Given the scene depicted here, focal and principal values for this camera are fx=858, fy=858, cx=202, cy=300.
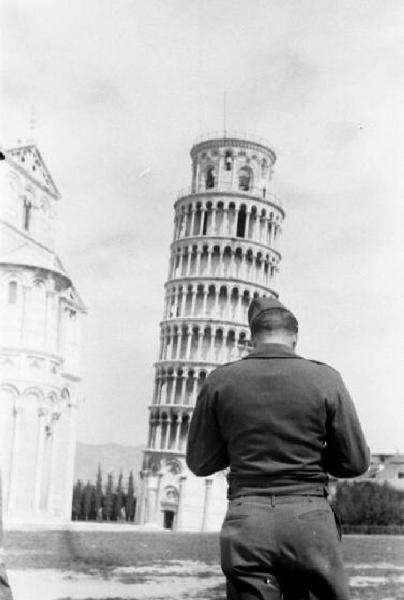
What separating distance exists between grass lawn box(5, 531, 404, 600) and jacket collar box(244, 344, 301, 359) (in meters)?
8.56

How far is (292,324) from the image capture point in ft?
10.7

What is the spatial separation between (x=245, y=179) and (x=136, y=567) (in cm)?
3110

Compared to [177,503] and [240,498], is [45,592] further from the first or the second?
[177,503]

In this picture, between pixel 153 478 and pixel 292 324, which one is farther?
pixel 153 478

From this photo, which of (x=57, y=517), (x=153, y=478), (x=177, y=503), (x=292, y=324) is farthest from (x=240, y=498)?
(x=153, y=478)

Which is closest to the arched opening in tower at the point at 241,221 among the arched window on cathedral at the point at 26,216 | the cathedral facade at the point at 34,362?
the cathedral facade at the point at 34,362

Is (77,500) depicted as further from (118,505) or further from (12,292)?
(12,292)

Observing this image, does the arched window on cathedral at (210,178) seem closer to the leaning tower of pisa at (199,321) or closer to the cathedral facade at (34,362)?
the leaning tower of pisa at (199,321)

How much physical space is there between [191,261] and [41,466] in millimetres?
26769

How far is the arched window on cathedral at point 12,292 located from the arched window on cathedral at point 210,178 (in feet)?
27.5

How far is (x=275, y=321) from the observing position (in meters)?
3.23

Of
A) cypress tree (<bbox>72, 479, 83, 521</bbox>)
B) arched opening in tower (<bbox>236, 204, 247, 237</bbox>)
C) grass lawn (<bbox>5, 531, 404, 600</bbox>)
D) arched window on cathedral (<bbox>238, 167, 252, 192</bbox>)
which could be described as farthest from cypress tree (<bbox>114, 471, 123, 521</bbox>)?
grass lawn (<bbox>5, 531, 404, 600</bbox>)

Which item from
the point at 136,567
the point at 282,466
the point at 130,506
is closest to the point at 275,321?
the point at 282,466

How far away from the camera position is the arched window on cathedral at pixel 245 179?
137 feet
